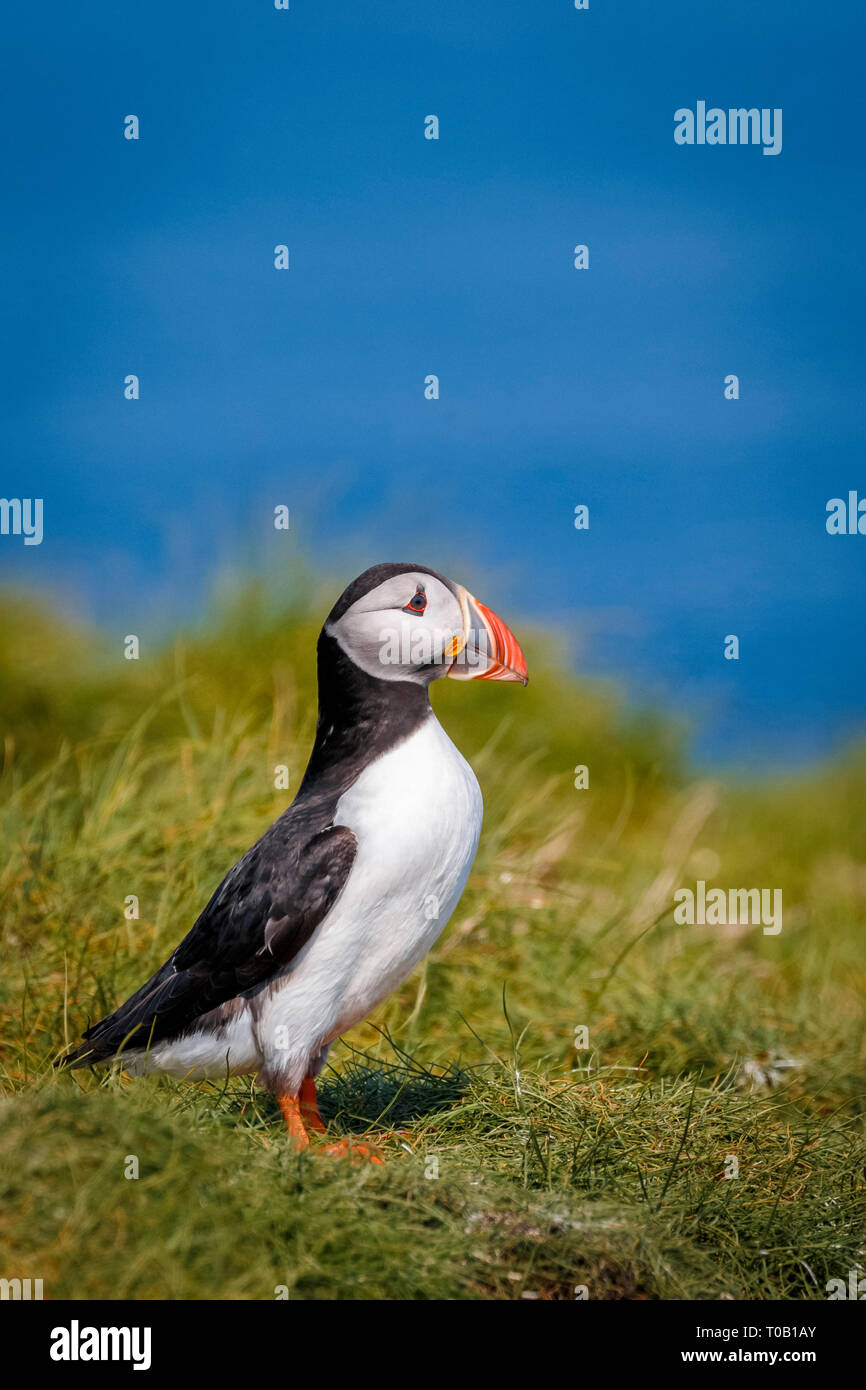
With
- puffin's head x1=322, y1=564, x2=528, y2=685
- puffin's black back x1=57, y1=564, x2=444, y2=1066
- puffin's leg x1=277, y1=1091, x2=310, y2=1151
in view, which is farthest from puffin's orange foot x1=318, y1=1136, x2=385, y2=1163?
puffin's head x1=322, y1=564, x2=528, y2=685

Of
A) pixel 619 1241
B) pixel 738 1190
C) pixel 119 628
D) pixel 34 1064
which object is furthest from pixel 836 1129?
pixel 119 628

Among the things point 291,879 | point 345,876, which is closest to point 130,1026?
point 291,879

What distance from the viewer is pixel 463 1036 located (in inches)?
284

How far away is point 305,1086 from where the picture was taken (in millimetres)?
5254

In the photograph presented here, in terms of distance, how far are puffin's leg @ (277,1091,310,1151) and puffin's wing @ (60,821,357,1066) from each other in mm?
418

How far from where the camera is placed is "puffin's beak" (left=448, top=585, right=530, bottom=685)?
5129 mm

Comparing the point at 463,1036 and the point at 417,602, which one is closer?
the point at 417,602

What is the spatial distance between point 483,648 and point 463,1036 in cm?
283

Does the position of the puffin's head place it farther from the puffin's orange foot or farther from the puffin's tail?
the puffin's orange foot

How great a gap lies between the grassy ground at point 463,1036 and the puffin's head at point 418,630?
159cm

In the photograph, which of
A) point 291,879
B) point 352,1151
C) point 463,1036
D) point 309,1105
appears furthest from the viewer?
point 463,1036

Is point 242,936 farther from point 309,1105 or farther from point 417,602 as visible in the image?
point 417,602
